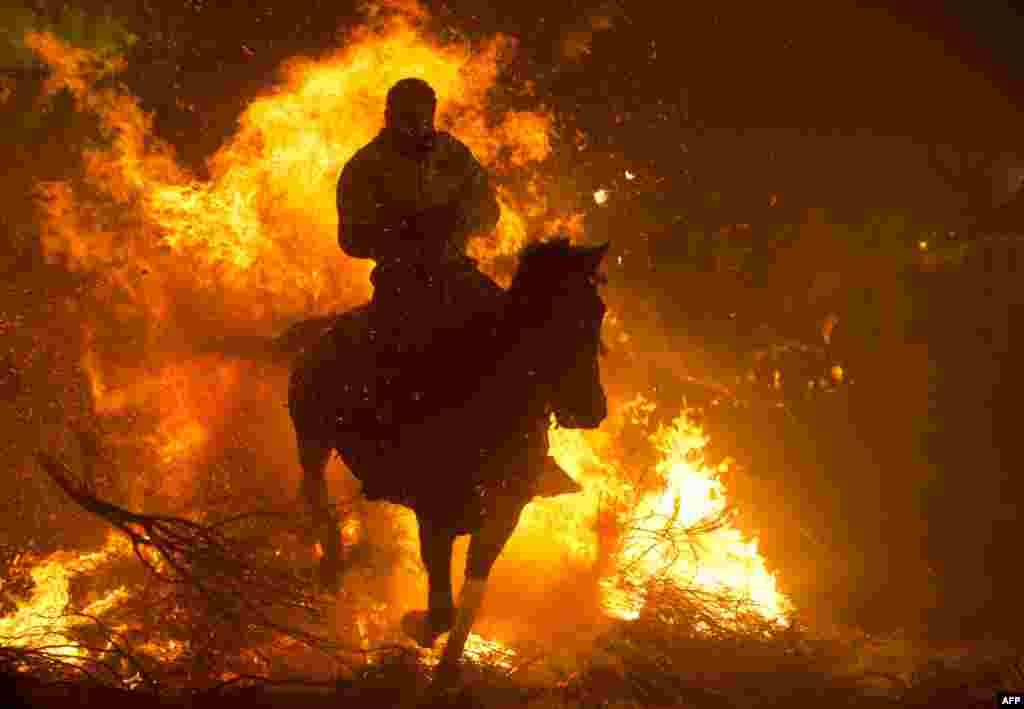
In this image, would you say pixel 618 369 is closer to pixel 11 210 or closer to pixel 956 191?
pixel 956 191

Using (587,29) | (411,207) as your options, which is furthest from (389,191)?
(587,29)

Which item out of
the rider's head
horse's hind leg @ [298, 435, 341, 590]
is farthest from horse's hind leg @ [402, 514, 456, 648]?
the rider's head

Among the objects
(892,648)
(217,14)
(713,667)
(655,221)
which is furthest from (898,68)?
(217,14)

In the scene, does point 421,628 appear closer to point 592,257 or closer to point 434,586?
point 434,586

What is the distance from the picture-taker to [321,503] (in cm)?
568

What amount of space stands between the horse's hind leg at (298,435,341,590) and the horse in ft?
0.14

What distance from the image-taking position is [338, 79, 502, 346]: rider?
4547 millimetres

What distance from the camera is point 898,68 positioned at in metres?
7.16

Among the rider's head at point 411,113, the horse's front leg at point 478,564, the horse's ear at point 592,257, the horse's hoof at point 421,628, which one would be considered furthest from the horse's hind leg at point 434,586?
the rider's head at point 411,113

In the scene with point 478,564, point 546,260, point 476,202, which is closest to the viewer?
point 546,260

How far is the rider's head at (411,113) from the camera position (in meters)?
4.56

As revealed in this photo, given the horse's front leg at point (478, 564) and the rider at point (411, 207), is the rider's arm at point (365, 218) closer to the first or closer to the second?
the rider at point (411, 207)

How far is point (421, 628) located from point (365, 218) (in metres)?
3.28

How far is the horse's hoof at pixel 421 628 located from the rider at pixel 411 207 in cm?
245
